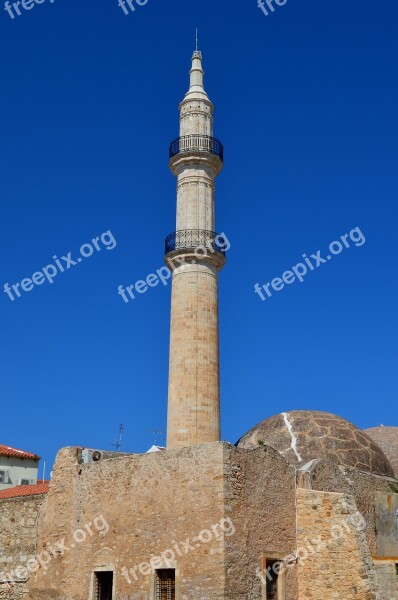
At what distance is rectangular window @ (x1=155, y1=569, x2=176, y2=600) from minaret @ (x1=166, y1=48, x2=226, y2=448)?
7164mm

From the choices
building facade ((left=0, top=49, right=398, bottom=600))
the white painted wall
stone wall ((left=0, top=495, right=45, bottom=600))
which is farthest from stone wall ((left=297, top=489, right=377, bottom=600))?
the white painted wall

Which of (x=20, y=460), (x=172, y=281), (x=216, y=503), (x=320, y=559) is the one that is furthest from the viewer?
(x=20, y=460)

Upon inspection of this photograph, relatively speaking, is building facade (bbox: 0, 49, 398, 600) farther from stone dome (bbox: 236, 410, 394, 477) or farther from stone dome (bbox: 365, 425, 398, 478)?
stone dome (bbox: 365, 425, 398, 478)

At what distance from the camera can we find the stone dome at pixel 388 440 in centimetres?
2556

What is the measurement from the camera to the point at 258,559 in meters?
14.8

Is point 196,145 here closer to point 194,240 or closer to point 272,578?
point 194,240

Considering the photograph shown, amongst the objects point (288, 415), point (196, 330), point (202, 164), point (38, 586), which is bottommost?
point (38, 586)

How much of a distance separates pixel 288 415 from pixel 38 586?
8.44 m

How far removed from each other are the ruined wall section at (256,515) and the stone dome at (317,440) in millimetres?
3823

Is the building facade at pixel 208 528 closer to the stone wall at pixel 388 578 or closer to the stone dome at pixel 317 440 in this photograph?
the stone wall at pixel 388 578

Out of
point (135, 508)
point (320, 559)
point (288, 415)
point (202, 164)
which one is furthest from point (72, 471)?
point (202, 164)

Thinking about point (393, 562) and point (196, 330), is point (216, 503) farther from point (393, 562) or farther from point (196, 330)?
point (196, 330)

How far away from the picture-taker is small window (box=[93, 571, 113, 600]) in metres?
15.7

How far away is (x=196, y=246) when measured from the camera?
79.0 ft
